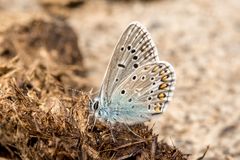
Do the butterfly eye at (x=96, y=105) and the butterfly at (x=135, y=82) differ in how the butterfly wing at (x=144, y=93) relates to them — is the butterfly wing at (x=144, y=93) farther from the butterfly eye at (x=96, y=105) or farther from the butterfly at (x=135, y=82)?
the butterfly eye at (x=96, y=105)

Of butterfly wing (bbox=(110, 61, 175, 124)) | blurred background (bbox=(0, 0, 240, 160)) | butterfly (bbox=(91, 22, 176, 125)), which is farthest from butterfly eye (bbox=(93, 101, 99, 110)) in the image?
blurred background (bbox=(0, 0, 240, 160))

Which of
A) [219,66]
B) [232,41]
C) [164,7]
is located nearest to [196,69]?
[219,66]

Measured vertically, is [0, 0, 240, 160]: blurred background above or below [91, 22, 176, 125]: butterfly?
above

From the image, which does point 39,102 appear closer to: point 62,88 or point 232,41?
point 62,88

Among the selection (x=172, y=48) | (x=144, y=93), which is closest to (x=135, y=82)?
(x=144, y=93)

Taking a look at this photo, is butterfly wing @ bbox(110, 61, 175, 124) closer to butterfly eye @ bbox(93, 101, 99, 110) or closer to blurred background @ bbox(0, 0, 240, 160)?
butterfly eye @ bbox(93, 101, 99, 110)

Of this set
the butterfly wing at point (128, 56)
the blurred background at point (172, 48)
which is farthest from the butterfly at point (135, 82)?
the blurred background at point (172, 48)
